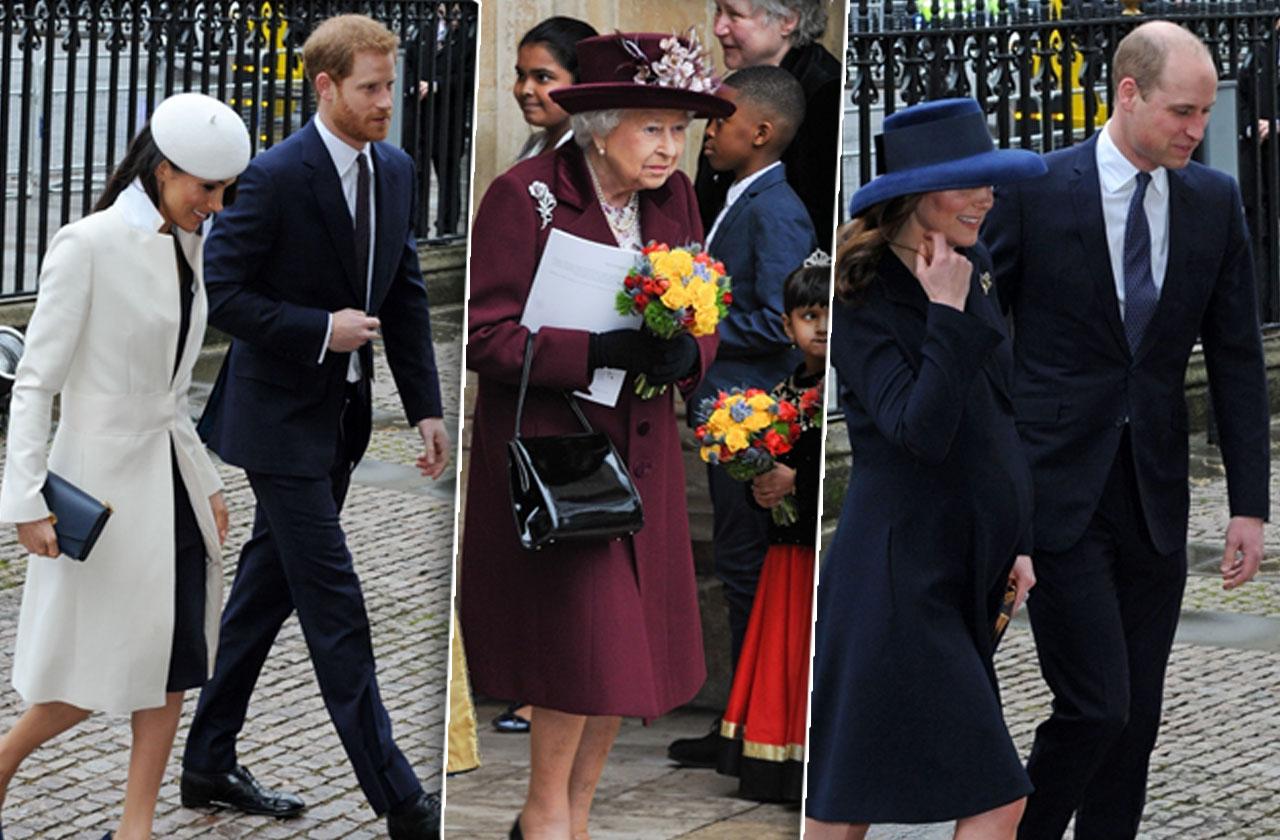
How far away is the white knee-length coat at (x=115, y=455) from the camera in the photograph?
486cm

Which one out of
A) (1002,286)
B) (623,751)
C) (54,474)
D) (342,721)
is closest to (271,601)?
(342,721)

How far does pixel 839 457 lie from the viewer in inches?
292

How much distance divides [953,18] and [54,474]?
617 cm

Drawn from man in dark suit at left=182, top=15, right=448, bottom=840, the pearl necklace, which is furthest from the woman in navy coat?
man in dark suit at left=182, top=15, right=448, bottom=840

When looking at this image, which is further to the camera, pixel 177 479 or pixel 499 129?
pixel 177 479

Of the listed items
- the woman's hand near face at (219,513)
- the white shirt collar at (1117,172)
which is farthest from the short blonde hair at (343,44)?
the white shirt collar at (1117,172)

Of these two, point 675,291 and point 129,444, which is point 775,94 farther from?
point 129,444

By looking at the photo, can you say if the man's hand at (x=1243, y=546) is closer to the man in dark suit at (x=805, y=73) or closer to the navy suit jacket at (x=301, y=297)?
the navy suit jacket at (x=301, y=297)

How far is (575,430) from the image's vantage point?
347 centimetres

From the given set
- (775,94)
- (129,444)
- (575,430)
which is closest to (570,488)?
(575,430)

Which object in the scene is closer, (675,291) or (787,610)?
(675,291)

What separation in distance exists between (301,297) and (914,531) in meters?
1.48

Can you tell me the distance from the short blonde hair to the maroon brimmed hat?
1.67 m

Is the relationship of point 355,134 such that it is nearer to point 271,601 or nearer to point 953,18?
point 271,601
